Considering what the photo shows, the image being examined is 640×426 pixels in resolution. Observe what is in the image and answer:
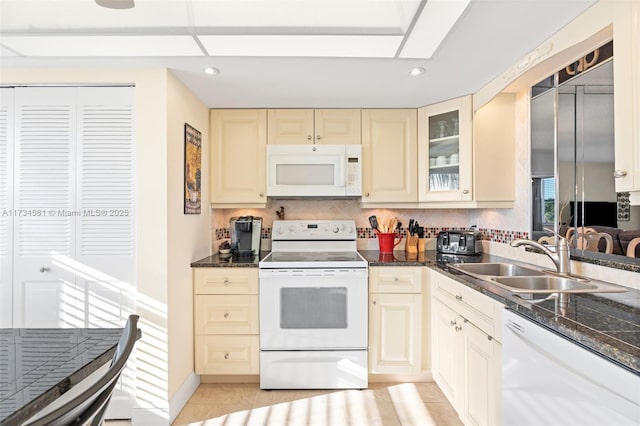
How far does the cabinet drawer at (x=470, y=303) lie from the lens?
1.56m

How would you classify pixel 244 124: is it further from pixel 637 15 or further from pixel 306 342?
pixel 637 15

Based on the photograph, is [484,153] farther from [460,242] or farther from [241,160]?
[241,160]

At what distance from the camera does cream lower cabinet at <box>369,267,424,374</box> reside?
2492 millimetres

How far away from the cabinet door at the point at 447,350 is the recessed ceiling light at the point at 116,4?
2.29 m

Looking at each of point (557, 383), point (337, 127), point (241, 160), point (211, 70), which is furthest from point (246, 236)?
point (557, 383)

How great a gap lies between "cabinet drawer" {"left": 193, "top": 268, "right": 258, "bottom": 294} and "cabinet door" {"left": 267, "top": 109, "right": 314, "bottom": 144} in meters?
1.10

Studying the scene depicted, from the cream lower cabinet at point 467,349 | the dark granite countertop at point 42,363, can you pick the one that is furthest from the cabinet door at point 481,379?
the dark granite countertop at point 42,363

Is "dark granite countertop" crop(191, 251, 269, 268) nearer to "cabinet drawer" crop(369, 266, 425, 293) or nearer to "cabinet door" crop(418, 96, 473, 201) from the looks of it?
"cabinet drawer" crop(369, 266, 425, 293)

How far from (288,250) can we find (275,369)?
0.97 meters

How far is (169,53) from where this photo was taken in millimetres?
1881

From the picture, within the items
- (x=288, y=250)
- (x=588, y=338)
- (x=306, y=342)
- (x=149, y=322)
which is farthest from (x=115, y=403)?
(x=588, y=338)

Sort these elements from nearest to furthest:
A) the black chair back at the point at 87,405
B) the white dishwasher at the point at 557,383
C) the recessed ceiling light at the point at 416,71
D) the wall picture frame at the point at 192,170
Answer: the black chair back at the point at 87,405 → the white dishwasher at the point at 557,383 → the recessed ceiling light at the point at 416,71 → the wall picture frame at the point at 192,170

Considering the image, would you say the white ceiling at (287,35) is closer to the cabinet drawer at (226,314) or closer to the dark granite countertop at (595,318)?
the dark granite countertop at (595,318)

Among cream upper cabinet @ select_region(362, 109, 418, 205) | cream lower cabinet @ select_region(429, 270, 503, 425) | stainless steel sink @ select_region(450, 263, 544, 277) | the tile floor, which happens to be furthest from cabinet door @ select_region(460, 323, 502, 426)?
cream upper cabinet @ select_region(362, 109, 418, 205)
